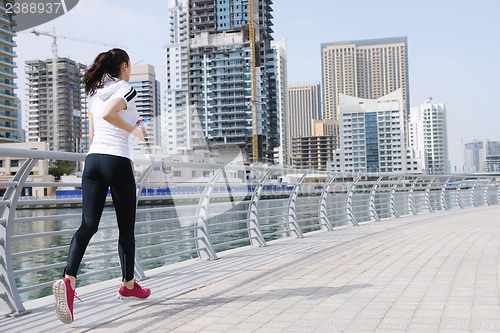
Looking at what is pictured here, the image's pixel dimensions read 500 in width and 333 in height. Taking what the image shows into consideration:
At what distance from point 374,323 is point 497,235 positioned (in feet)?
21.7

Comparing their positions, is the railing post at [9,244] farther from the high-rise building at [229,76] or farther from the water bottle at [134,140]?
the high-rise building at [229,76]

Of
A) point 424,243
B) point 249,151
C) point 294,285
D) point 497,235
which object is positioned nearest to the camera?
point 294,285

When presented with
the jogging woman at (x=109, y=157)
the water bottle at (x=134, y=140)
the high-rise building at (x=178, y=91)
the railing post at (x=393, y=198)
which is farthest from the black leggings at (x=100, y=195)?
the high-rise building at (x=178, y=91)

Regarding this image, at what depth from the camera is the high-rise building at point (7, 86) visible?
107875mm

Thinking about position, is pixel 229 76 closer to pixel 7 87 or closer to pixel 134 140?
pixel 7 87

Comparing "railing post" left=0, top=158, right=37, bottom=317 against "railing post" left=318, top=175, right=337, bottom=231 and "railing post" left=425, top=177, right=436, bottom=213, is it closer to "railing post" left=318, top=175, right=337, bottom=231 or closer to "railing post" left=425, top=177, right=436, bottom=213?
"railing post" left=318, top=175, right=337, bottom=231

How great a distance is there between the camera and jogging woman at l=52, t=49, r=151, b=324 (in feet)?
12.9

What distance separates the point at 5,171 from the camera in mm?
5219

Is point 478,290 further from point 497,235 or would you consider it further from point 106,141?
point 497,235

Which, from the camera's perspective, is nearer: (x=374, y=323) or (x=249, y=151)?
(x=374, y=323)

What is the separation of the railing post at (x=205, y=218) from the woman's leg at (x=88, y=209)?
3323 millimetres

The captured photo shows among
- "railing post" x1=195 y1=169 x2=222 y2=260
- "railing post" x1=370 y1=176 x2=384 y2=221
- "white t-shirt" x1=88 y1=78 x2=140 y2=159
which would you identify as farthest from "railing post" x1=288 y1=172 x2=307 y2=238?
"white t-shirt" x1=88 y1=78 x2=140 y2=159

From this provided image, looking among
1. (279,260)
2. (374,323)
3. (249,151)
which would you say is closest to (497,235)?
(279,260)

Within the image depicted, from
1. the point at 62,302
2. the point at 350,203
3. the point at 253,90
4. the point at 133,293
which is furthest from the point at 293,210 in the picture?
the point at 253,90
